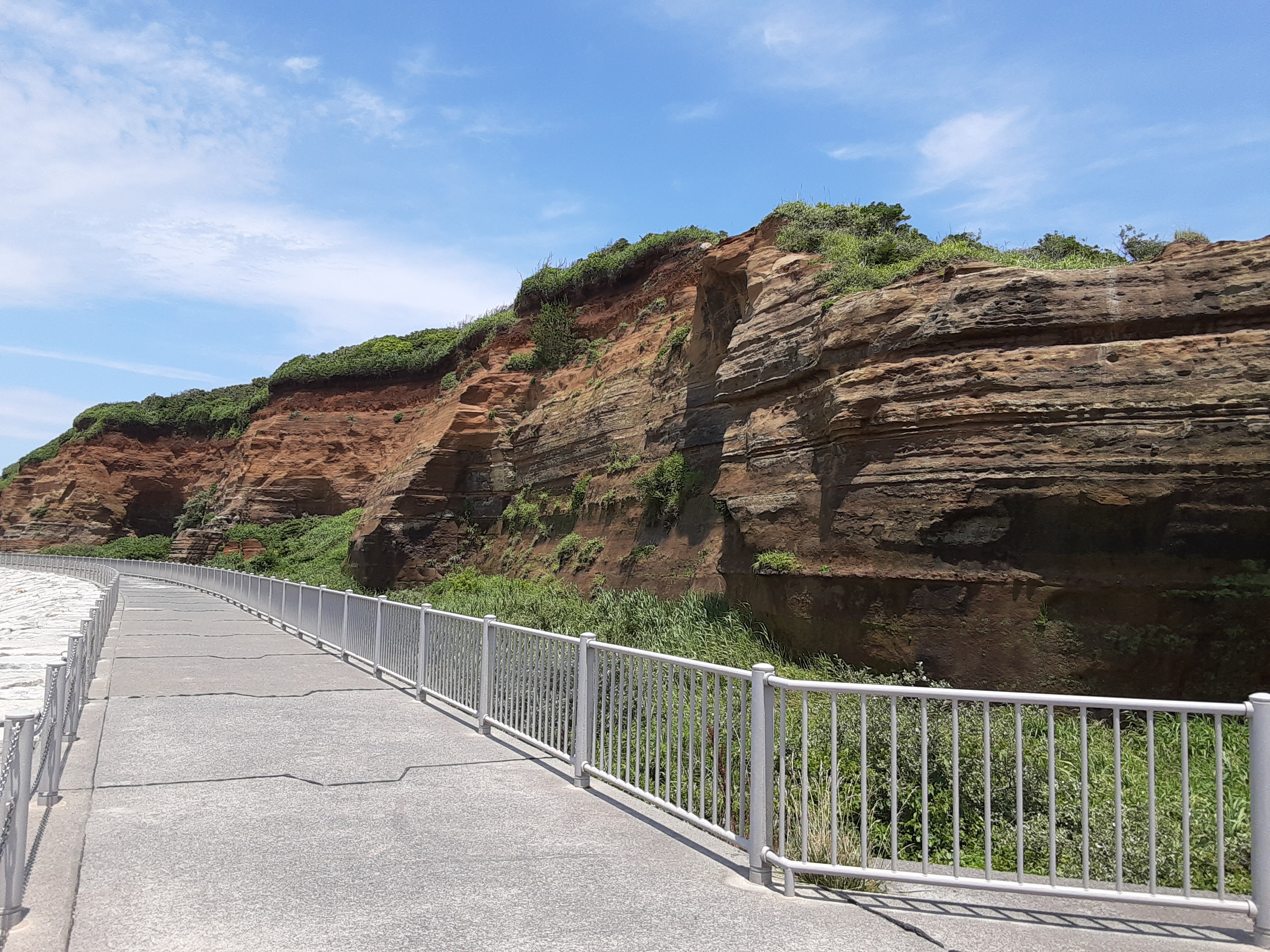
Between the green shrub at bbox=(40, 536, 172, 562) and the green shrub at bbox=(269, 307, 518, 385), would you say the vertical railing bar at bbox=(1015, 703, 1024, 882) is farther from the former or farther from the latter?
the green shrub at bbox=(40, 536, 172, 562)

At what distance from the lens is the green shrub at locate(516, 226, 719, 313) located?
29.2 m

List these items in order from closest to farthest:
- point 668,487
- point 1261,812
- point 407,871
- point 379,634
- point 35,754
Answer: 1. point 1261,812
2. point 407,871
3. point 35,754
4. point 379,634
5. point 668,487

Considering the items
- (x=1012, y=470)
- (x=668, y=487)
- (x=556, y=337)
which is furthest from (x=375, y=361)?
(x=1012, y=470)

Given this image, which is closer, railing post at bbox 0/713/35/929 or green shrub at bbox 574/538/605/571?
railing post at bbox 0/713/35/929

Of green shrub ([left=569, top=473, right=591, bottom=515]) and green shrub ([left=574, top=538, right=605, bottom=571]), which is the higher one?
green shrub ([left=569, top=473, right=591, bottom=515])

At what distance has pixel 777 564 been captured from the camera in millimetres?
12492

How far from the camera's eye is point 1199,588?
9141 millimetres

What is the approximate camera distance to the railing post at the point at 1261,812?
434 centimetres

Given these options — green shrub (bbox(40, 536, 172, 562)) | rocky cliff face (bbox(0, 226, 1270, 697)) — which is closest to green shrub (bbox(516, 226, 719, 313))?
rocky cliff face (bbox(0, 226, 1270, 697))

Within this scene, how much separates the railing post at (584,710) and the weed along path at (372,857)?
21 cm

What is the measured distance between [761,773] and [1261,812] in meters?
2.39

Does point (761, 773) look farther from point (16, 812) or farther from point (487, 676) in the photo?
point (487, 676)

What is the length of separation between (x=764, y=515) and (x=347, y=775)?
7400 millimetres

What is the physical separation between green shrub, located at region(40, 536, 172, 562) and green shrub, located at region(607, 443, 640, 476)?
41.5m
